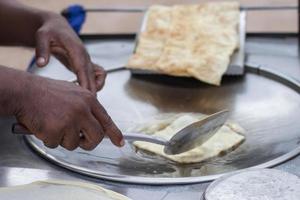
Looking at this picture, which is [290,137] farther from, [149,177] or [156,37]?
Result: [156,37]

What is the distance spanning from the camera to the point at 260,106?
1.35 m

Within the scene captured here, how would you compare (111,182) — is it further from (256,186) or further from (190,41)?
(190,41)

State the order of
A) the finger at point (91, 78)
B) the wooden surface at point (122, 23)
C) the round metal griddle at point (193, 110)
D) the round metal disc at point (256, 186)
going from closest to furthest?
the round metal disc at point (256, 186) → the round metal griddle at point (193, 110) → the finger at point (91, 78) → the wooden surface at point (122, 23)

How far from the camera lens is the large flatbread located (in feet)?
4.86

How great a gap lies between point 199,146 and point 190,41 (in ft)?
1.58

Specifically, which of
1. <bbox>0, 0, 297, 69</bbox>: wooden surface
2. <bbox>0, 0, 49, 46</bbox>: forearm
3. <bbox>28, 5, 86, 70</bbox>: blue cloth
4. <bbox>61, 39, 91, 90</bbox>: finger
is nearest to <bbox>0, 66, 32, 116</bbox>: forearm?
<bbox>61, 39, 91, 90</bbox>: finger

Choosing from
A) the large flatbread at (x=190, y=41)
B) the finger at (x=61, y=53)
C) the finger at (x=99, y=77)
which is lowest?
the large flatbread at (x=190, y=41)

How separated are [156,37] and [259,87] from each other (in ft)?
1.06

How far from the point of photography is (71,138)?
0.98 metres

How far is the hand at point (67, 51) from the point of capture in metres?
1.25

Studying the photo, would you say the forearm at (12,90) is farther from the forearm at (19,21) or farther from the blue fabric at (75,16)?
the blue fabric at (75,16)

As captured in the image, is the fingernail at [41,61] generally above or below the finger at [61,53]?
above

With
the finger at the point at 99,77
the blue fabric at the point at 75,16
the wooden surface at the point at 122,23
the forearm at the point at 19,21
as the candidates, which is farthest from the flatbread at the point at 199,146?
the wooden surface at the point at 122,23

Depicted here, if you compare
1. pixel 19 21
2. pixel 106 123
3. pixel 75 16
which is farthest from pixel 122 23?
pixel 106 123
